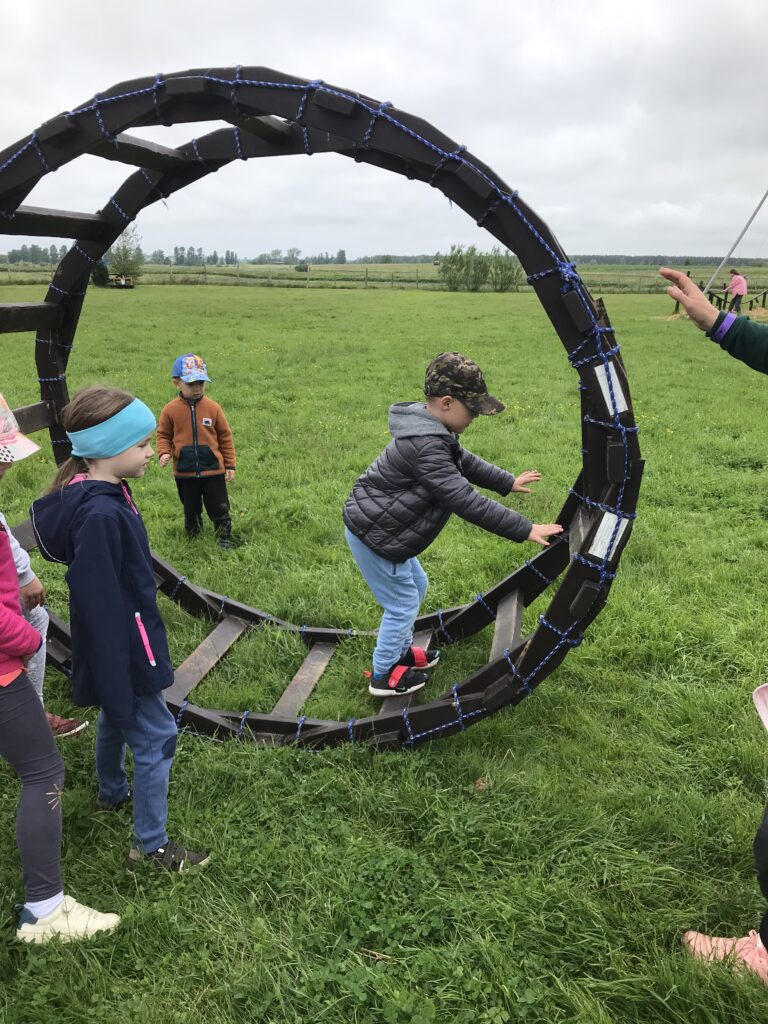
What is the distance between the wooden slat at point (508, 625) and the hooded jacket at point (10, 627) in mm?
2087

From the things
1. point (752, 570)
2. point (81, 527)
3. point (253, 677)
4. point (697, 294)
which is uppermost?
point (697, 294)

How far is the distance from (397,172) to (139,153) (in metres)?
1.30

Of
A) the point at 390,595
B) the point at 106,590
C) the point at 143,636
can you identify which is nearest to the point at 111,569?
the point at 106,590

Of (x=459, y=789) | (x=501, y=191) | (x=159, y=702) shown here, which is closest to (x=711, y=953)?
(x=459, y=789)

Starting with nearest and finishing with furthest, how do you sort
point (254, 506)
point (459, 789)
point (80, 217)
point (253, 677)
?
1. point (459, 789)
2. point (80, 217)
3. point (253, 677)
4. point (254, 506)

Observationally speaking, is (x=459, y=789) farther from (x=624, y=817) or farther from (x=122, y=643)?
(x=122, y=643)

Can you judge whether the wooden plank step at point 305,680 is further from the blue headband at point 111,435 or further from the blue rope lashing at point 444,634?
the blue headband at point 111,435

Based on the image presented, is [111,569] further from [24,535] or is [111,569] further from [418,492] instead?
[24,535]

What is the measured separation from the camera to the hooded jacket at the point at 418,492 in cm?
319

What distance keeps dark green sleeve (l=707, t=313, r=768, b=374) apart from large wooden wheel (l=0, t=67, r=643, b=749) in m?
0.43

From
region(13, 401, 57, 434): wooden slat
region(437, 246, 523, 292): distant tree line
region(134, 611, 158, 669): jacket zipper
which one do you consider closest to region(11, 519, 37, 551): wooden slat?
region(13, 401, 57, 434): wooden slat

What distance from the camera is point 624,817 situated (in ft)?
9.53

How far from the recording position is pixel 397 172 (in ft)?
9.46

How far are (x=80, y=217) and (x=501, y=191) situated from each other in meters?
2.38
